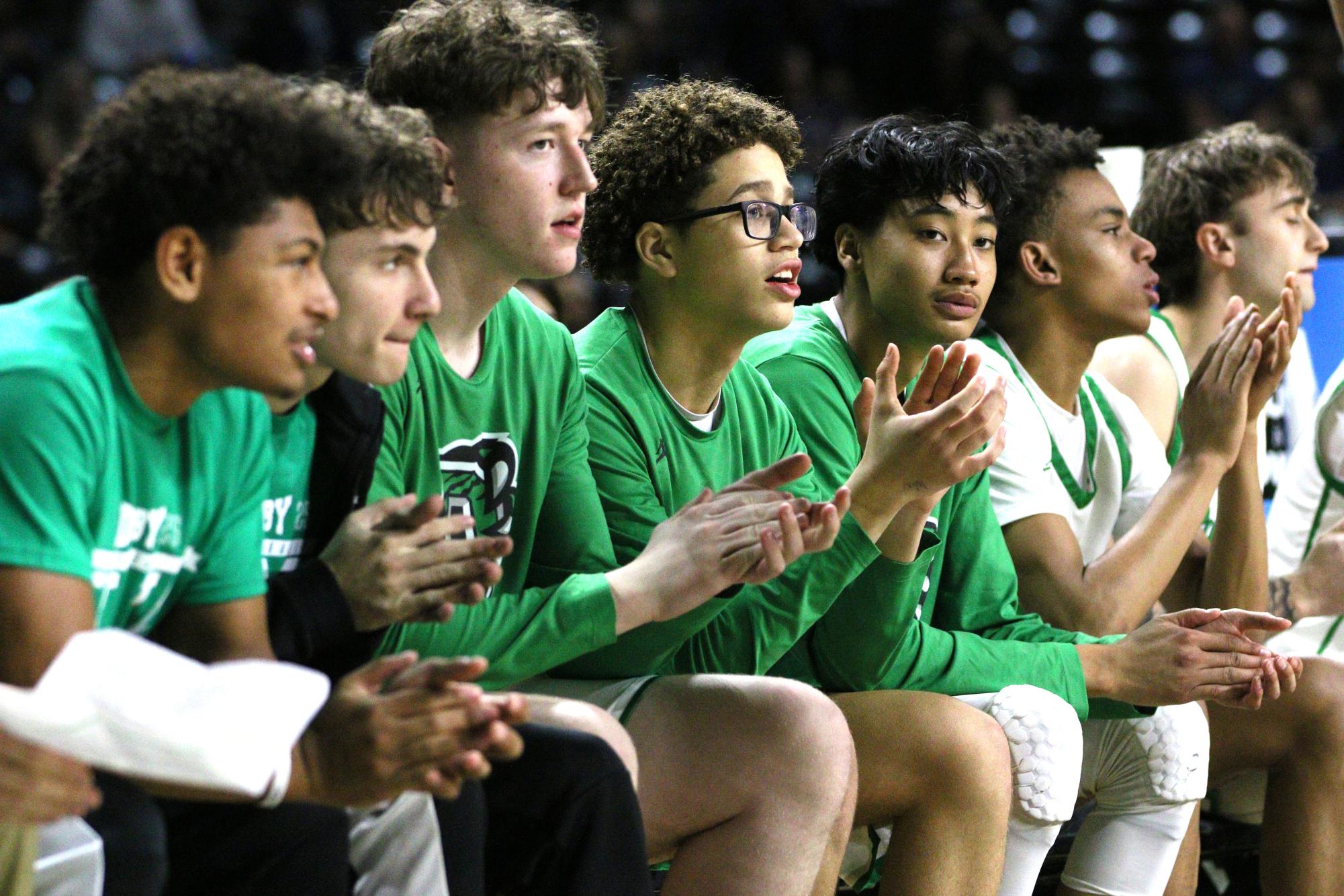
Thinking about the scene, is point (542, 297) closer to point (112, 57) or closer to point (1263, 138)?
point (1263, 138)

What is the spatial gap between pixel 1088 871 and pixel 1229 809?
625 millimetres

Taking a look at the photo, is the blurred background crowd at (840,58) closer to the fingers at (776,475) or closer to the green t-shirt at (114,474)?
the fingers at (776,475)

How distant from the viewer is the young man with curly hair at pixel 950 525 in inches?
101

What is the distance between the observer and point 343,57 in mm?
6859

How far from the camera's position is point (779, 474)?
2.18 m

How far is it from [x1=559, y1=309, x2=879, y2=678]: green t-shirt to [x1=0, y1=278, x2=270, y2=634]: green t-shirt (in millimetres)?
643

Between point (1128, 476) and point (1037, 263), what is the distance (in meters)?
0.47

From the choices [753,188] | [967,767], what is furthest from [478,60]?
[967,767]

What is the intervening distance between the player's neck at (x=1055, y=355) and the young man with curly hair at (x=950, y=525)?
43 cm

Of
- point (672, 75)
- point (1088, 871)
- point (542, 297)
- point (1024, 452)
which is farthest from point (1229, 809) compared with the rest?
point (672, 75)

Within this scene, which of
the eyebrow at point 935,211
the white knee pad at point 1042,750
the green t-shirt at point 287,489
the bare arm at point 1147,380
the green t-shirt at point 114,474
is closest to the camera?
the green t-shirt at point 114,474

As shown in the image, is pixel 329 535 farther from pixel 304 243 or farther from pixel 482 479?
pixel 304 243

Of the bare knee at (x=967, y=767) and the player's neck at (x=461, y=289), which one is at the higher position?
the player's neck at (x=461, y=289)

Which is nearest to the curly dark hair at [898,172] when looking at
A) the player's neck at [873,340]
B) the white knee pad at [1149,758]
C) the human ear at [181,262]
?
the player's neck at [873,340]
